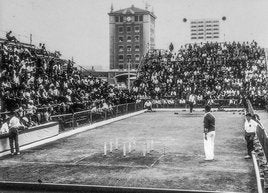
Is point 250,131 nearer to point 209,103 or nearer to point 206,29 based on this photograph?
point 209,103

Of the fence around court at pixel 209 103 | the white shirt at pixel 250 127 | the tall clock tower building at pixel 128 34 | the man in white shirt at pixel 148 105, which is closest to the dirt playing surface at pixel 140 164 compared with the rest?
the white shirt at pixel 250 127

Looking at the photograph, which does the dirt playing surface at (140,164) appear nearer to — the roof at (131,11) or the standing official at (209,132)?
the standing official at (209,132)

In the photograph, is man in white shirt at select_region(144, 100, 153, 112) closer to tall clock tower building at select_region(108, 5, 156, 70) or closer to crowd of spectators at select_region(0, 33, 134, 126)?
crowd of spectators at select_region(0, 33, 134, 126)

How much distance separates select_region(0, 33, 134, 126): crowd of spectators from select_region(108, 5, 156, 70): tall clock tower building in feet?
248

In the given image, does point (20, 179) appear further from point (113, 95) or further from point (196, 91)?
point (196, 91)

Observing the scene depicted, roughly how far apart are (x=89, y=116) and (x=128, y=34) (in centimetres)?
8830

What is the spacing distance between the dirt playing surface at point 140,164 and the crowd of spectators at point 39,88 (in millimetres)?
4067

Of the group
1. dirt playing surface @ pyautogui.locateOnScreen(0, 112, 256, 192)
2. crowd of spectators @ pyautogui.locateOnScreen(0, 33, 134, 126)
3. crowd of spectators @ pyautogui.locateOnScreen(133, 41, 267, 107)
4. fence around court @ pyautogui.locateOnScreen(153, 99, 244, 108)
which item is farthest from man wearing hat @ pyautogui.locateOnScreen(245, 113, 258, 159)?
crowd of spectators @ pyautogui.locateOnScreen(133, 41, 267, 107)

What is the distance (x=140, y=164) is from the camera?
14.6 metres

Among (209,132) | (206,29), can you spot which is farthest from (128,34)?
(209,132)

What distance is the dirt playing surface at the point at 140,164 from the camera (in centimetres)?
1209

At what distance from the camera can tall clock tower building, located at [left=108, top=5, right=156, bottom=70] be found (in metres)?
113

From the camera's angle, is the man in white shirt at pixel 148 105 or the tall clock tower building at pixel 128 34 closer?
the man in white shirt at pixel 148 105

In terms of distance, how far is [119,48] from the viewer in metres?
114
